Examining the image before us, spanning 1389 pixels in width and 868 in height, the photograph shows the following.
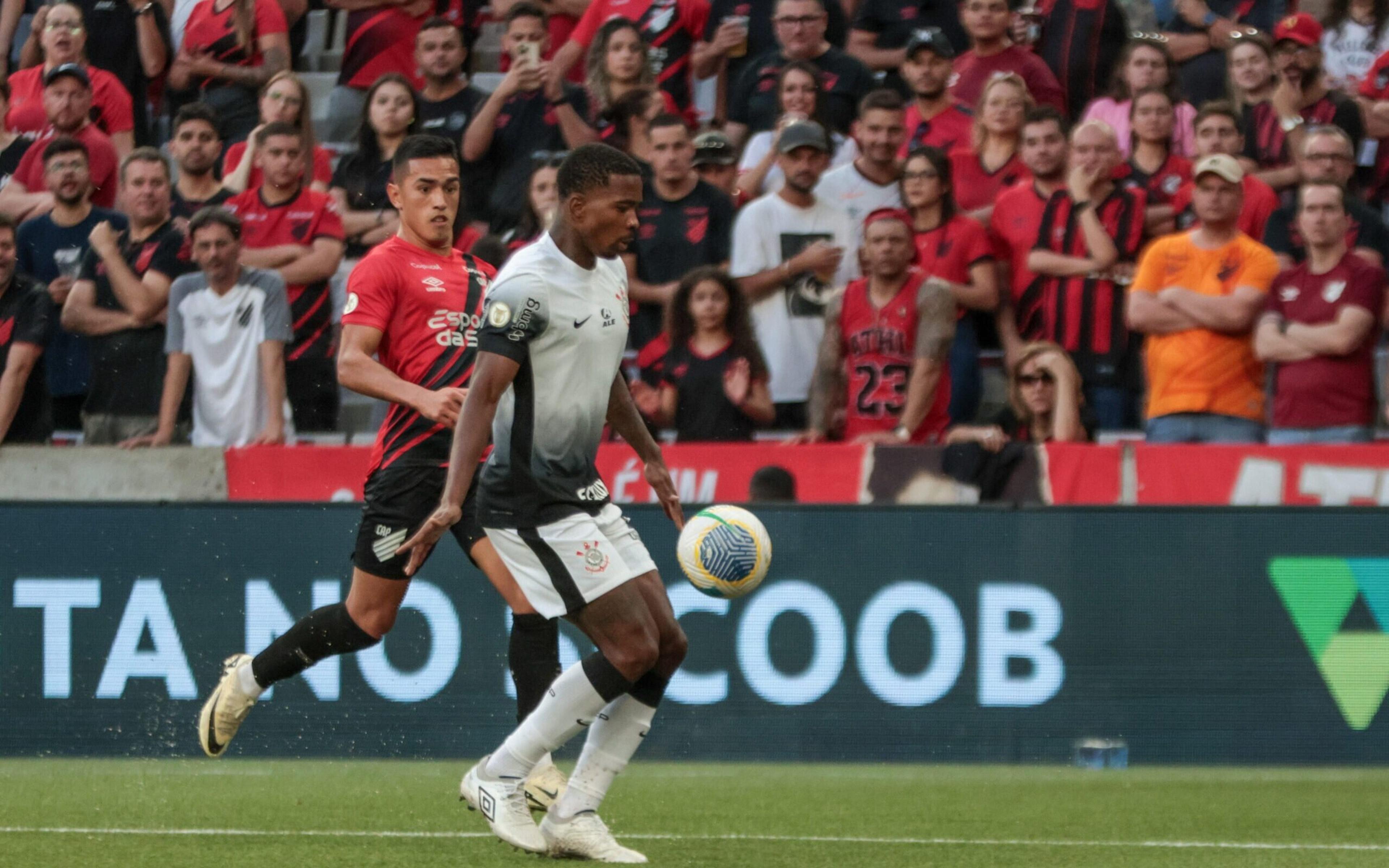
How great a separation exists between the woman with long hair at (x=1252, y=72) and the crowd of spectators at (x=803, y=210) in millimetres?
20

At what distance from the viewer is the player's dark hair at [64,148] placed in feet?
40.2

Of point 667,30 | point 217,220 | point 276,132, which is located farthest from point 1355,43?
point 217,220

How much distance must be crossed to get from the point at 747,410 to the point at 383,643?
2.30m

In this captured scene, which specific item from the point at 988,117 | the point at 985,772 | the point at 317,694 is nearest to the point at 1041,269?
A: the point at 988,117

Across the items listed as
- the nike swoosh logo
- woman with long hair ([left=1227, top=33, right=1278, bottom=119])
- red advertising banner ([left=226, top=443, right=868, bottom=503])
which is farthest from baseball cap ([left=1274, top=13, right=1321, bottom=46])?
the nike swoosh logo

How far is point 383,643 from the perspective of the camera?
1048 cm

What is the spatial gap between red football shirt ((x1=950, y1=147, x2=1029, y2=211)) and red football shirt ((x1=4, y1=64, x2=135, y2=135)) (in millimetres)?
5874

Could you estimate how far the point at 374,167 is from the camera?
12633 millimetres

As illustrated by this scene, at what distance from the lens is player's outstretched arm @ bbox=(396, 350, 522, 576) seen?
20.3ft

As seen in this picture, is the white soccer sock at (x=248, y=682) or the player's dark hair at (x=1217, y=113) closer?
the white soccer sock at (x=248, y=682)

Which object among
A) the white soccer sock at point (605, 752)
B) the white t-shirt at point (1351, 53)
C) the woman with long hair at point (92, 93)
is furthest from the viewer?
the woman with long hair at point (92, 93)

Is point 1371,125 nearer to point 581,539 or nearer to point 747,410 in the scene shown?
point 747,410

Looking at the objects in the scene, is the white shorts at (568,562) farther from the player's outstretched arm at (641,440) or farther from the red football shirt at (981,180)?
the red football shirt at (981,180)

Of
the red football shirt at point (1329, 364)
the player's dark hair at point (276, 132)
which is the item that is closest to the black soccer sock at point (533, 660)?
the red football shirt at point (1329, 364)
